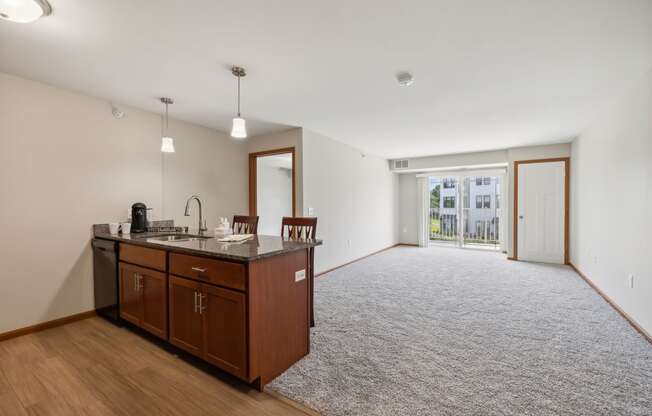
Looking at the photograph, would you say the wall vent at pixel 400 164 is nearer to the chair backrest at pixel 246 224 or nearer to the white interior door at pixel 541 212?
the white interior door at pixel 541 212

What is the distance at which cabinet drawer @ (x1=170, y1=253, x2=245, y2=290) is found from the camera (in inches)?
68.5

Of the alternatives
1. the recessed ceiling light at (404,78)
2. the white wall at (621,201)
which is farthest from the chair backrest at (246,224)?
the white wall at (621,201)

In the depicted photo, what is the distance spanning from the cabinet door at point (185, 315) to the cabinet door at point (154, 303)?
3.7 inches

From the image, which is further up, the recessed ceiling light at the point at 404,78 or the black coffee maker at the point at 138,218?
the recessed ceiling light at the point at 404,78

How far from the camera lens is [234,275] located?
1.75 metres

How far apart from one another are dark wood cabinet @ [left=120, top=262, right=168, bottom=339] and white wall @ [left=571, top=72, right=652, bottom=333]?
13.3 ft

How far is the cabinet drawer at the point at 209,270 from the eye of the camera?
5.71 feet

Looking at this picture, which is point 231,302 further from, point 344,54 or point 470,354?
point 344,54

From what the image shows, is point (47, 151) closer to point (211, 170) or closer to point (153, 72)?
point (153, 72)

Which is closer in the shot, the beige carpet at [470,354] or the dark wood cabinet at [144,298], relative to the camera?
the beige carpet at [470,354]

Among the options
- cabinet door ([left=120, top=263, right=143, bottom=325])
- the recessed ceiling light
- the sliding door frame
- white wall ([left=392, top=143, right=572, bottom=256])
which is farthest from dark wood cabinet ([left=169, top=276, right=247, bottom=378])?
the sliding door frame

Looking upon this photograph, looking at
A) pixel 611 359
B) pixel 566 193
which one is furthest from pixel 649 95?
pixel 566 193

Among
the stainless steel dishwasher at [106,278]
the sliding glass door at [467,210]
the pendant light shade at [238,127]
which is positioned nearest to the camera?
the pendant light shade at [238,127]

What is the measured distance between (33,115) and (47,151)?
1.09 feet
